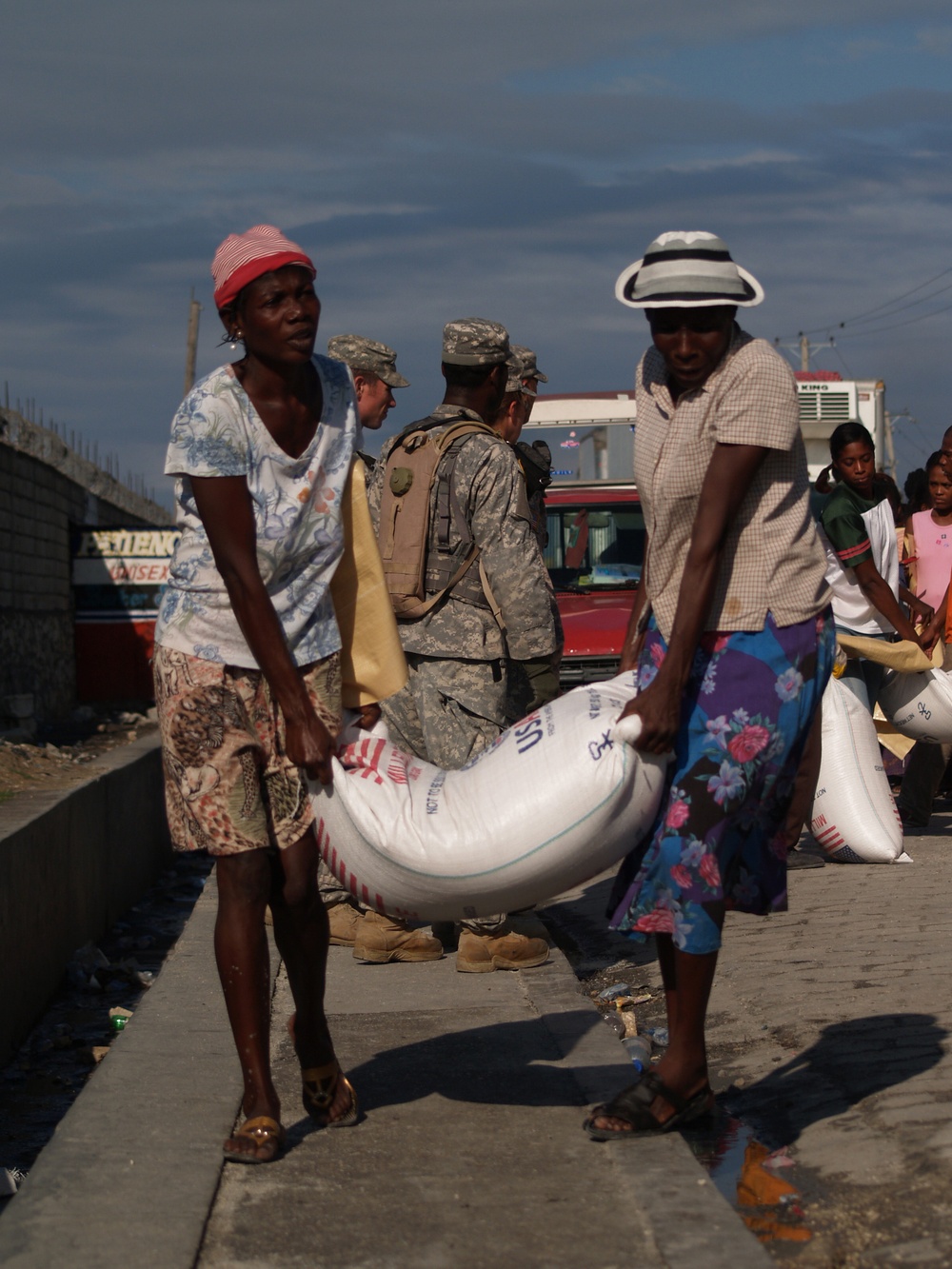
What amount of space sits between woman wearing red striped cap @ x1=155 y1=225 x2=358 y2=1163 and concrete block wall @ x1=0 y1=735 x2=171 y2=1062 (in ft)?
9.28

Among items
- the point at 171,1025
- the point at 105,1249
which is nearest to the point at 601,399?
the point at 171,1025

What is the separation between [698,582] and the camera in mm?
3627

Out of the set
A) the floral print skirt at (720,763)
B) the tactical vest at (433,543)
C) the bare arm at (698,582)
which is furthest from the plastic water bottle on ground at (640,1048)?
the bare arm at (698,582)

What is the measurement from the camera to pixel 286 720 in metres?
3.65

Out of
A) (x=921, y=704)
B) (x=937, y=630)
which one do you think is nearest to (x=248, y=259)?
(x=921, y=704)

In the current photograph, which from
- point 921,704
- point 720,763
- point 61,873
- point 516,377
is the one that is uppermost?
point 516,377

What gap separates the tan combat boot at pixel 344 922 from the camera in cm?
612

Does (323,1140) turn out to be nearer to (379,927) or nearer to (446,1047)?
(446,1047)

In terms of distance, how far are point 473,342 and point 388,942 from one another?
6.91 ft

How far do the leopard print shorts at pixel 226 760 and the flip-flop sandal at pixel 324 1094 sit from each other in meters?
0.58

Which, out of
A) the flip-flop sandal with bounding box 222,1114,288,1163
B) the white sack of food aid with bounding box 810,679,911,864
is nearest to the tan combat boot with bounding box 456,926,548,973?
the flip-flop sandal with bounding box 222,1114,288,1163

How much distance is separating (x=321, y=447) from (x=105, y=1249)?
174 cm

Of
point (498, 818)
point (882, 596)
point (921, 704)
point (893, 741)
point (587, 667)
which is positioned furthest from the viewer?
point (587, 667)

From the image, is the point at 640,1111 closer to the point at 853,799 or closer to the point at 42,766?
the point at 853,799
